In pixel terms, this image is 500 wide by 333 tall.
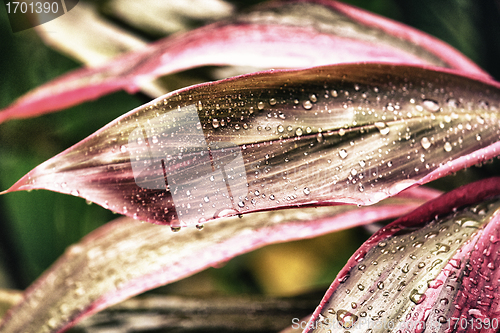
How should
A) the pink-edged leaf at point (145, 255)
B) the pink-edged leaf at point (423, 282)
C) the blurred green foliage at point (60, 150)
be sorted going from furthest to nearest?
the blurred green foliage at point (60, 150), the pink-edged leaf at point (145, 255), the pink-edged leaf at point (423, 282)

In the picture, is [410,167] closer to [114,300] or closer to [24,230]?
[114,300]

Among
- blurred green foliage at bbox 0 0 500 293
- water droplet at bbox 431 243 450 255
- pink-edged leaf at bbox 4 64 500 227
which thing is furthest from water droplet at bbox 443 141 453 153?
blurred green foliage at bbox 0 0 500 293

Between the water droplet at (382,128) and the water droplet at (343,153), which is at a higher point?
the water droplet at (382,128)

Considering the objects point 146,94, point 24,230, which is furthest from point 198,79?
point 24,230

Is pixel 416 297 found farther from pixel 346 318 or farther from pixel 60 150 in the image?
pixel 60 150

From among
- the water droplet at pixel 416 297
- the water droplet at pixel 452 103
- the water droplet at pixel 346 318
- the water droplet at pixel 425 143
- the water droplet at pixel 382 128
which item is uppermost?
the water droplet at pixel 452 103

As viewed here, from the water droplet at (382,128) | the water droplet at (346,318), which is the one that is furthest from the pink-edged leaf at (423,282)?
the water droplet at (382,128)

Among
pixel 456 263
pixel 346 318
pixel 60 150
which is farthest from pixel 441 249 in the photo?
pixel 60 150

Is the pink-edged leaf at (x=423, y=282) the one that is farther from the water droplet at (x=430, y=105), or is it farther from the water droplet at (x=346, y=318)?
the water droplet at (x=430, y=105)
